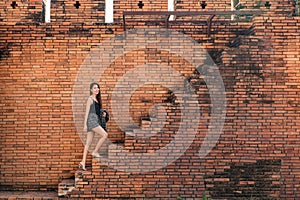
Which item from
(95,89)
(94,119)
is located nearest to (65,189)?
(94,119)

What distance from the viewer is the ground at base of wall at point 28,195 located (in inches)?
261

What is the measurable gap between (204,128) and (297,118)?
1.60 m

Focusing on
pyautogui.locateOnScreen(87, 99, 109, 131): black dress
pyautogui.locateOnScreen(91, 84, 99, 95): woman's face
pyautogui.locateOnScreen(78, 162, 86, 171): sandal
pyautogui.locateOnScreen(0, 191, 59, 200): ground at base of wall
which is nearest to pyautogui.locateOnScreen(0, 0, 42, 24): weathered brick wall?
pyautogui.locateOnScreen(91, 84, 99, 95): woman's face

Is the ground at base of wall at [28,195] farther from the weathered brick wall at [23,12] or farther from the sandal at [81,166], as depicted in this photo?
the weathered brick wall at [23,12]

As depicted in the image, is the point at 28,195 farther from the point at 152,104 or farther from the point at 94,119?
the point at 152,104

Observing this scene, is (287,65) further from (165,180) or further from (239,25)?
(165,180)

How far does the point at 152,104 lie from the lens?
7.33 meters

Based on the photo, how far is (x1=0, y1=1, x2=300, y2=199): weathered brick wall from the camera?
671 centimetres

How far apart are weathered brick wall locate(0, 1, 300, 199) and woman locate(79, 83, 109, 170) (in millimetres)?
343

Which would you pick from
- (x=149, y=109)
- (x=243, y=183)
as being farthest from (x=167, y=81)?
(x=243, y=183)

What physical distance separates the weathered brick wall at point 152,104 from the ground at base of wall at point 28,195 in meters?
0.16

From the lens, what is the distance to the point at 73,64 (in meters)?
7.36

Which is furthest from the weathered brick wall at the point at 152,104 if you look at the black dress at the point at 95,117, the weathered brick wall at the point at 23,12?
the weathered brick wall at the point at 23,12

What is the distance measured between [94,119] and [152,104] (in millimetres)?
1167
